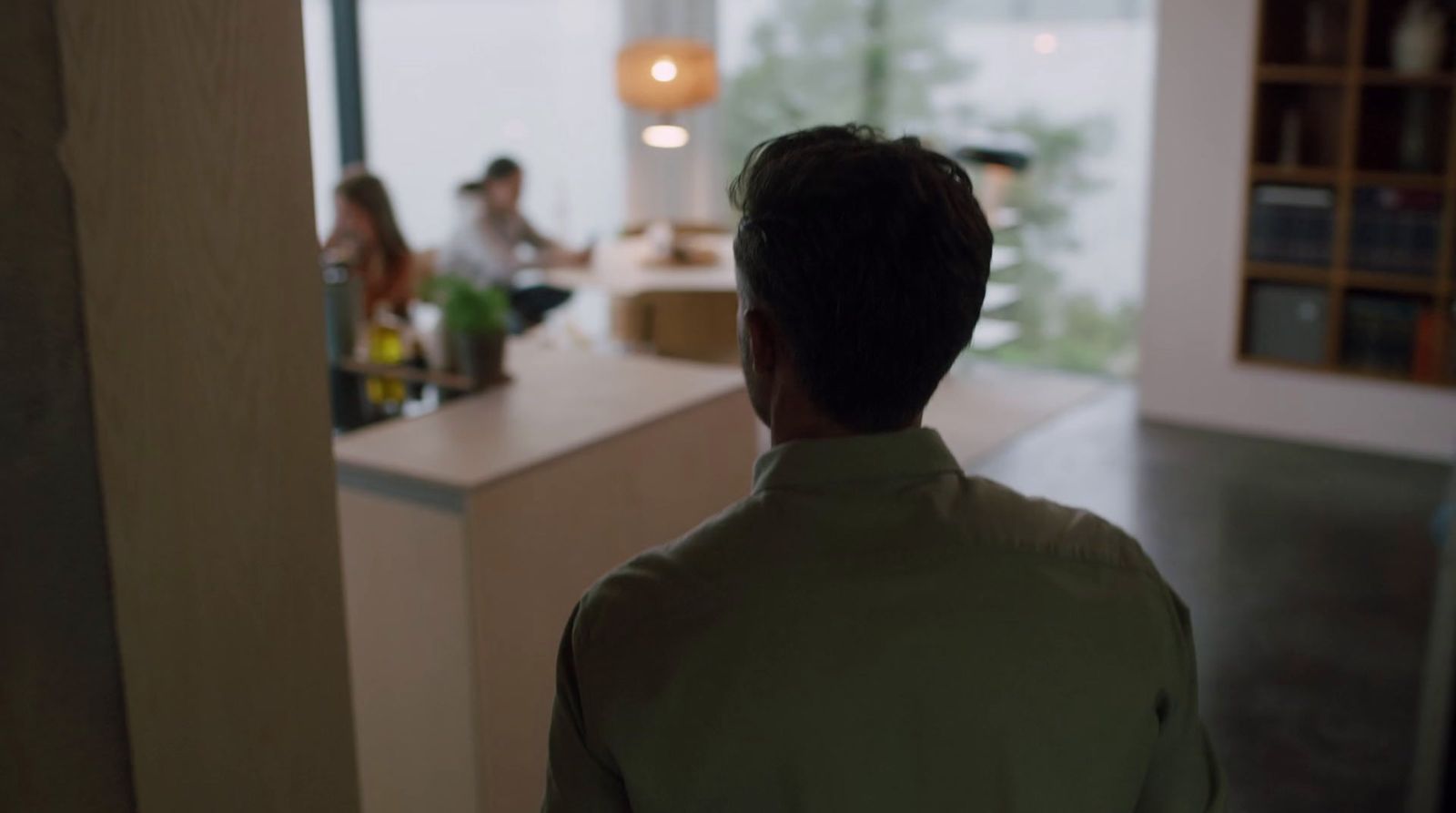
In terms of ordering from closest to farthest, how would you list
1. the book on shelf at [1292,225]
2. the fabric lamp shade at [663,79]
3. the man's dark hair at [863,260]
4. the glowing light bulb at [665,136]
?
the man's dark hair at [863,260], the glowing light bulb at [665,136], the fabric lamp shade at [663,79], the book on shelf at [1292,225]

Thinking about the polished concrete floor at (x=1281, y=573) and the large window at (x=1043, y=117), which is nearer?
the polished concrete floor at (x=1281, y=573)

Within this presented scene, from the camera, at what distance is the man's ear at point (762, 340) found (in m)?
1.23

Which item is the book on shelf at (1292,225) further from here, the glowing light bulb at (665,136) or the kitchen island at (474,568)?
the kitchen island at (474,568)

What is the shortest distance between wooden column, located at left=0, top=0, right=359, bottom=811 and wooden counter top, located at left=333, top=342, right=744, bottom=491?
45.5 inches

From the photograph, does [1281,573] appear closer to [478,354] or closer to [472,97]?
[478,354]

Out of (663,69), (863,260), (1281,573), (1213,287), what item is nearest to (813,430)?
(863,260)

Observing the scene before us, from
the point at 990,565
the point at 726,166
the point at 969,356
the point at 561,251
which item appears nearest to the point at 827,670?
the point at 990,565

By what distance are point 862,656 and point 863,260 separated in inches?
12.1

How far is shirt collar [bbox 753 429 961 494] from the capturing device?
4.04 ft

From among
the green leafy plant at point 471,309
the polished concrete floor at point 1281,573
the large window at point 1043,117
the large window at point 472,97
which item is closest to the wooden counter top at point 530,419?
the green leafy plant at point 471,309

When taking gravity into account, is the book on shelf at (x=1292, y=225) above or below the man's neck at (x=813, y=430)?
below

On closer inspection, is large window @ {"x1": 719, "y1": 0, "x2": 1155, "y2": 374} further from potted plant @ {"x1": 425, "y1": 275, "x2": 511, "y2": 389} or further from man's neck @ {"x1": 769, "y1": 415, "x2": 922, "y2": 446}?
man's neck @ {"x1": 769, "y1": 415, "x2": 922, "y2": 446}

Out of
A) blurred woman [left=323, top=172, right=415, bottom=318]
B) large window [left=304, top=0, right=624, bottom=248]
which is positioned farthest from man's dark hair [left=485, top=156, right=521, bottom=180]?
blurred woman [left=323, top=172, right=415, bottom=318]

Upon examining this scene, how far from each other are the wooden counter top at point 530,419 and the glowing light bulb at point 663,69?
8.34ft
